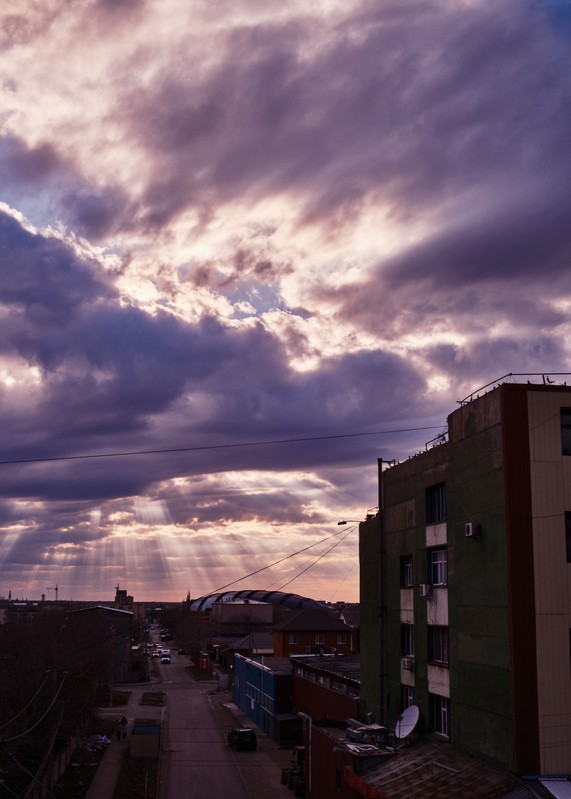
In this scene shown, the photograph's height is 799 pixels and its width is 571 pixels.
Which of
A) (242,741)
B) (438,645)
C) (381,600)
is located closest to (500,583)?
(438,645)

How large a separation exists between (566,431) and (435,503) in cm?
886

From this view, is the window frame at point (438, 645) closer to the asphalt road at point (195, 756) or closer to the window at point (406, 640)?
the window at point (406, 640)

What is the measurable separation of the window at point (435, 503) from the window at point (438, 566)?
1431mm

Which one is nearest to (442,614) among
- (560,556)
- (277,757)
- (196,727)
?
(560,556)

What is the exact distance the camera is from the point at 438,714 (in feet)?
108

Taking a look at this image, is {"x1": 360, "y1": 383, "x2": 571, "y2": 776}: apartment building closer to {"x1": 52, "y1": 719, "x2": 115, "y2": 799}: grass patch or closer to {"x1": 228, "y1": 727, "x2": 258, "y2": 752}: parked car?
{"x1": 52, "y1": 719, "x2": 115, "y2": 799}: grass patch

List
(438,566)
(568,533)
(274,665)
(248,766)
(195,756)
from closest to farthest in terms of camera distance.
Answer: (568,533)
(438,566)
(248,766)
(195,756)
(274,665)

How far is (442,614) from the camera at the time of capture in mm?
32750

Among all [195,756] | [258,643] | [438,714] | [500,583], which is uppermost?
[500,583]

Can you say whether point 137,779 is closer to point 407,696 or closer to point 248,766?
point 248,766

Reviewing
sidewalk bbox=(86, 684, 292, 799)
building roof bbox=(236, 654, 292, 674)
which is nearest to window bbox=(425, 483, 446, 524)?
sidewalk bbox=(86, 684, 292, 799)

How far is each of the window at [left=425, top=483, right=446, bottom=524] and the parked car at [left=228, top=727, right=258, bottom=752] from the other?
3313 cm

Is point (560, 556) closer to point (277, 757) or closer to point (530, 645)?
point (530, 645)

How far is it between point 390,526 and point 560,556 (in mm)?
14527
